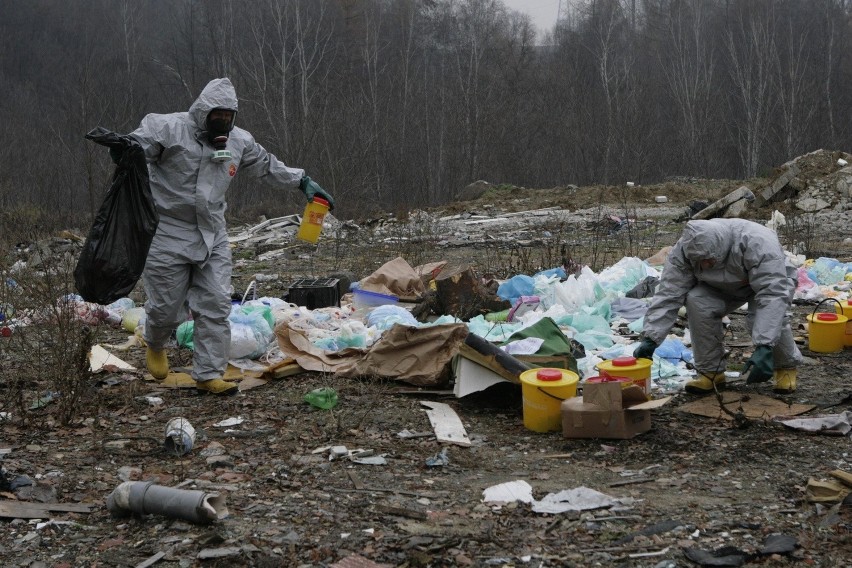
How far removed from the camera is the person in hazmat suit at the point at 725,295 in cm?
462

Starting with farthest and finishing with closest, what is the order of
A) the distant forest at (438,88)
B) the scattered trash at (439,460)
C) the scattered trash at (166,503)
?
the distant forest at (438,88) → the scattered trash at (439,460) → the scattered trash at (166,503)

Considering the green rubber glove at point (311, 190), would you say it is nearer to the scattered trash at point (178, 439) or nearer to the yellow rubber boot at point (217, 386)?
the yellow rubber boot at point (217, 386)

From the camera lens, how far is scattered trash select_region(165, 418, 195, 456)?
407cm

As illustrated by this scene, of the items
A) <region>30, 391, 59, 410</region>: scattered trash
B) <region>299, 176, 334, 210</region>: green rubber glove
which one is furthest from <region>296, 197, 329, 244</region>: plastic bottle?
<region>30, 391, 59, 410</region>: scattered trash

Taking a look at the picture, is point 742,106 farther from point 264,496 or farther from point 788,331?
point 264,496

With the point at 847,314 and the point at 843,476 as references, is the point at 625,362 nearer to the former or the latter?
the point at 843,476

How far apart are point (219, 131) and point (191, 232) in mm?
607

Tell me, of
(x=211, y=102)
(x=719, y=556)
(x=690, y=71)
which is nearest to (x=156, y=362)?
(x=211, y=102)

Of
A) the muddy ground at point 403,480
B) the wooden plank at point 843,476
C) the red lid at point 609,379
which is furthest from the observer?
the red lid at point 609,379

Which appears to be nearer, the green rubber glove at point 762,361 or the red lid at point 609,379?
the red lid at point 609,379

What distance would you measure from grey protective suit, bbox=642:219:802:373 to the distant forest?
661 inches

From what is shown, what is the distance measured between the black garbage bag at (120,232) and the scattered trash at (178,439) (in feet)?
3.29

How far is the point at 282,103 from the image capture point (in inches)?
950

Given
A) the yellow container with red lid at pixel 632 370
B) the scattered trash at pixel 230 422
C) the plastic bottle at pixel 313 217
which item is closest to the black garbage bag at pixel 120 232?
the scattered trash at pixel 230 422
